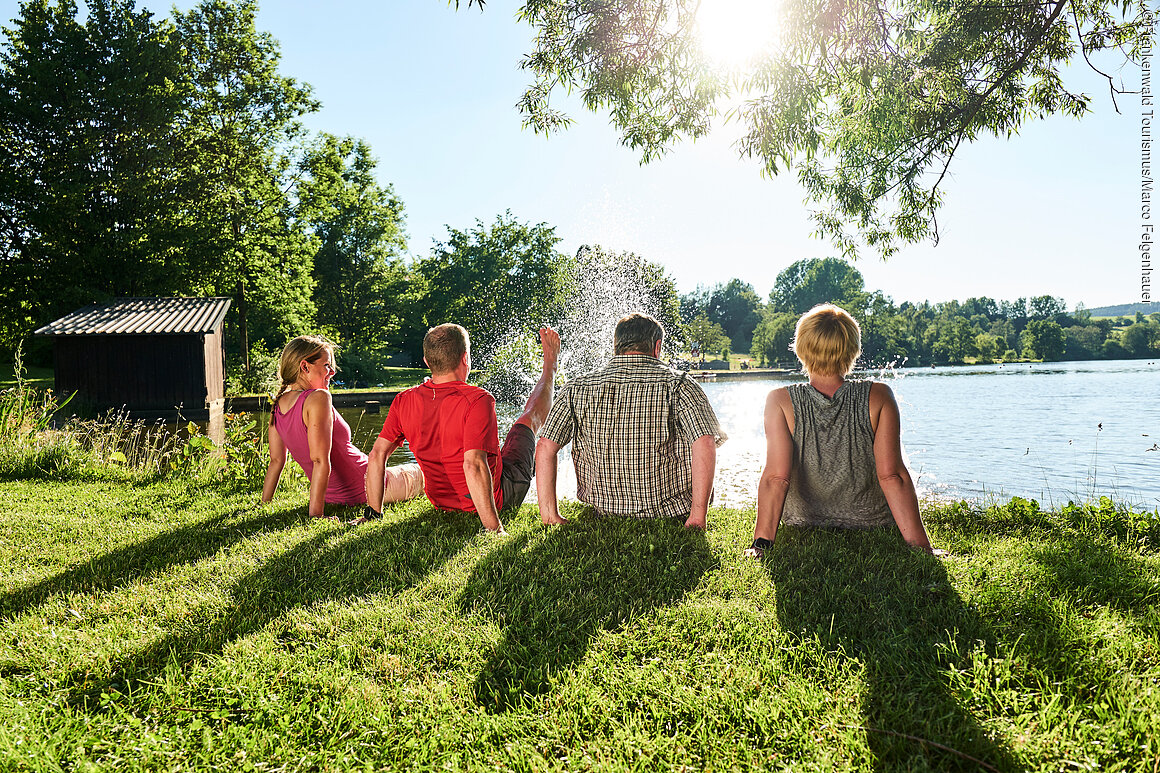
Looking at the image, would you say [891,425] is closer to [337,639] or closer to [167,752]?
[337,639]

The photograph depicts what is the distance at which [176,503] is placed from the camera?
18.9 ft

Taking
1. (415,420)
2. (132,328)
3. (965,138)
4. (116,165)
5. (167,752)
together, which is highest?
(116,165)

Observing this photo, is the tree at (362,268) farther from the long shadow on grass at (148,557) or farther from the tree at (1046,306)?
the tree at (1046,306)

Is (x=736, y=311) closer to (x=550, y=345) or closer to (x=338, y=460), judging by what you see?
(x=550, y=345)

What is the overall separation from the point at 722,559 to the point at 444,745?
6.41ft

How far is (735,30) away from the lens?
7.03 metres

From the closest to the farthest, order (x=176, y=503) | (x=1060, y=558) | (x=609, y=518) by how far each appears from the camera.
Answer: (x=1060, y=558), (x=609, y=518), (x=176, y=503)

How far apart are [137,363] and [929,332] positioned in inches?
3140

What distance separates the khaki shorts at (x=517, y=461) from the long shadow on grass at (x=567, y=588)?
817 millimetres

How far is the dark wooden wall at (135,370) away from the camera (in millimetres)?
20406

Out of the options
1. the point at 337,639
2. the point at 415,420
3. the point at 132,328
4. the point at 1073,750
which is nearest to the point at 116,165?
the point at 132,328

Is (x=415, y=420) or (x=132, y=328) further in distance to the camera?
(x=132, y=328)

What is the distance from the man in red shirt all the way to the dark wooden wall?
738 inches

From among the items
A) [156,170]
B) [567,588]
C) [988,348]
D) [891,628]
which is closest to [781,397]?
[891,628]
